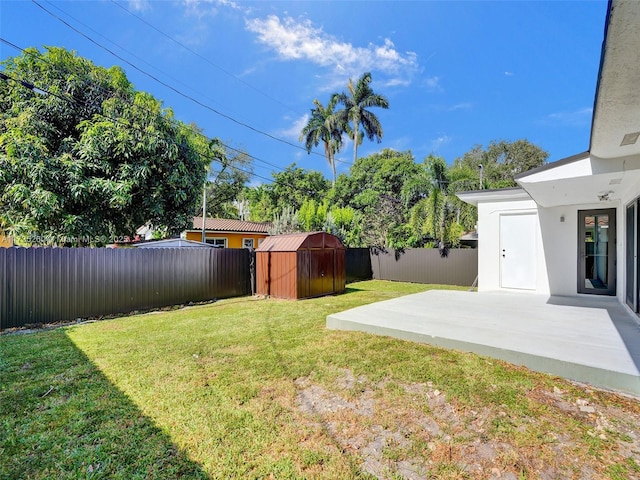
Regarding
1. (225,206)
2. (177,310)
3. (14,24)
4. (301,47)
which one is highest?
(301,47)

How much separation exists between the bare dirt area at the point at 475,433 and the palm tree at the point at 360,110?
22.8 meters

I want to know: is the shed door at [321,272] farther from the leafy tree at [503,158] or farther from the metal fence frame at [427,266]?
the leafy tree at [503,158]

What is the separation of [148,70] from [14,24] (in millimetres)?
3112

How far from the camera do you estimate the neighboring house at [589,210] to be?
7.36 ft

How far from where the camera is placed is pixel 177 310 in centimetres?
758

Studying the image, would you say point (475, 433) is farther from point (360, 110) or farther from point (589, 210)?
point (360, 110)

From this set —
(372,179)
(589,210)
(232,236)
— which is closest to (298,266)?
(589,210)

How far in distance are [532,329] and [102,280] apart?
8076 mm

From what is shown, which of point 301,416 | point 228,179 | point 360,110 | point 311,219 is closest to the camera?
point 301,416

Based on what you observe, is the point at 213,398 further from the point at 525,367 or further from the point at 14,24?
the point at 14,24

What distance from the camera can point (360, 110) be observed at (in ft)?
79.5

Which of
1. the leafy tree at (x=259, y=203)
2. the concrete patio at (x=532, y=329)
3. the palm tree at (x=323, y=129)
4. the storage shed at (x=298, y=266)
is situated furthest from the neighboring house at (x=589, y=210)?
the leafy tree at (x=259, y=203)

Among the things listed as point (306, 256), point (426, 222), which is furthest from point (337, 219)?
point (306, 256)

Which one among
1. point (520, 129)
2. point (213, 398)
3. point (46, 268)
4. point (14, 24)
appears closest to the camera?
point (213, 398)
